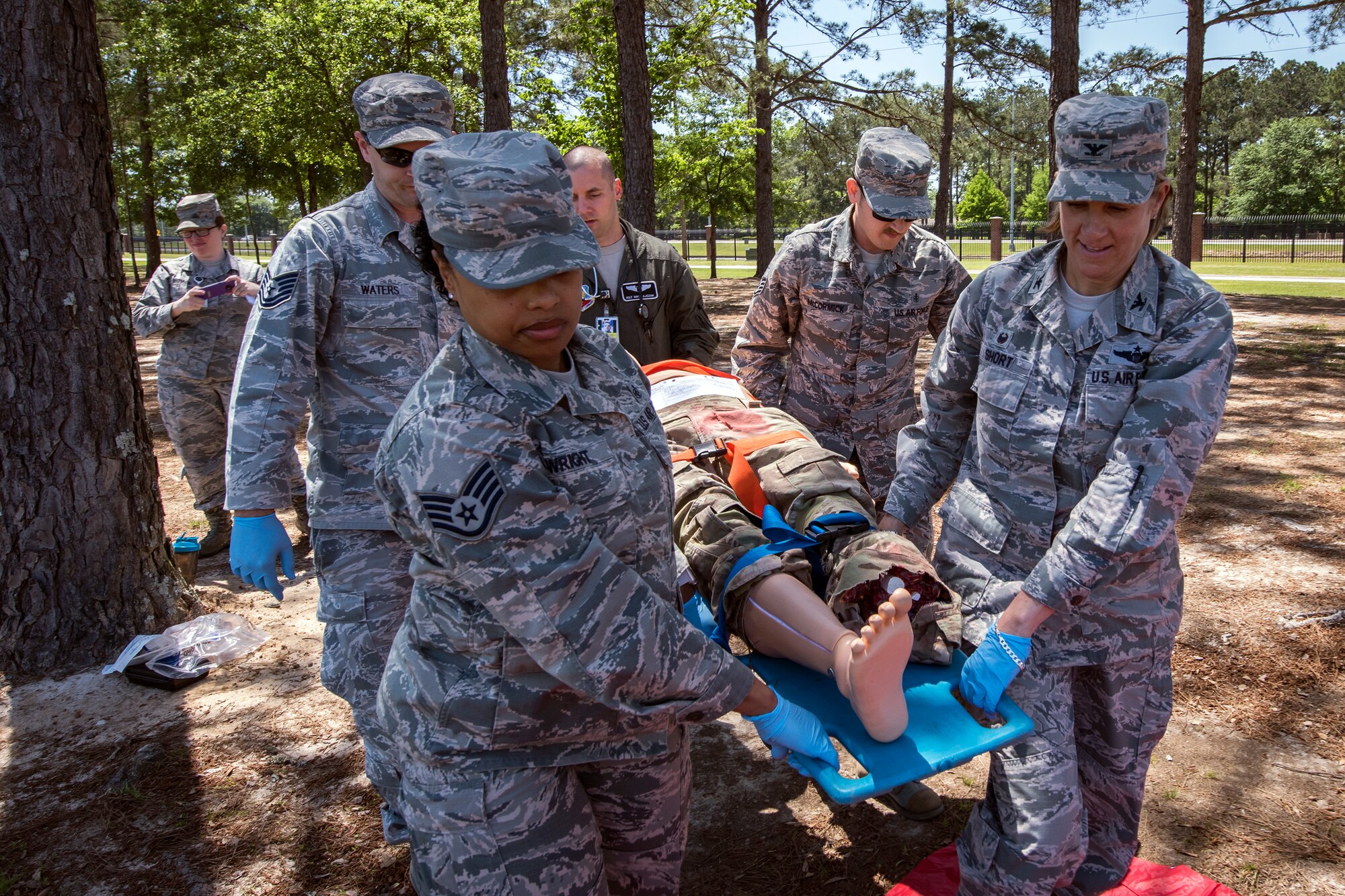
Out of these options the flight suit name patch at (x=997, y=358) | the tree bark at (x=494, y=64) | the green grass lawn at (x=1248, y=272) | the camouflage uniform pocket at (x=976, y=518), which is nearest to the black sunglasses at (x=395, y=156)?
the flight suit name patch at (x=997, y=358)

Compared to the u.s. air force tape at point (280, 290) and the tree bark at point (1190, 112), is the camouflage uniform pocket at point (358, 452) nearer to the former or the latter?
the u.s. air force tape at point (280, 290)

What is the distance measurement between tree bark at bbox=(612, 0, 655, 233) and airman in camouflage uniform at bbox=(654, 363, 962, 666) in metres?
5.86

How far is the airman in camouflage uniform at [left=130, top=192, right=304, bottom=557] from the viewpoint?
232 inches

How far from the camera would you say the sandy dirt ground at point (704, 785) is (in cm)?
282

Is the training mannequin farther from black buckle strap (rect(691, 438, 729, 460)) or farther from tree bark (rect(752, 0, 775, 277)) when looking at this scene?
tree bark (rect(752, 0, 775, 277))

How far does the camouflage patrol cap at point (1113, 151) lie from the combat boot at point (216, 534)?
17.0ft

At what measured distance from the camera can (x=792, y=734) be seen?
1.87 meters

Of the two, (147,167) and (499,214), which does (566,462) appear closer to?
(499,214)

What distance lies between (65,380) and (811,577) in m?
3.33

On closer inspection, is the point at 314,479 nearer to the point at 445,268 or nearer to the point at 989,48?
the point at 445,268

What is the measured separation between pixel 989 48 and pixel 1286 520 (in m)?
17.3

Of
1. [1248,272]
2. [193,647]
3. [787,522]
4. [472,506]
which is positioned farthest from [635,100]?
[1248,272]

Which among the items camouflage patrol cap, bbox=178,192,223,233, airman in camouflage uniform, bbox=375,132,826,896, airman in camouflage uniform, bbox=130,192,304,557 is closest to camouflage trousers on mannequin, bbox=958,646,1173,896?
airman in camouflage uniform, bbox=375,132,826,896

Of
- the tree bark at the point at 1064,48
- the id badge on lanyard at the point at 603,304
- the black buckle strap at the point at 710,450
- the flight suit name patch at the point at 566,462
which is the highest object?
the tree bark at the point at 1064,48
